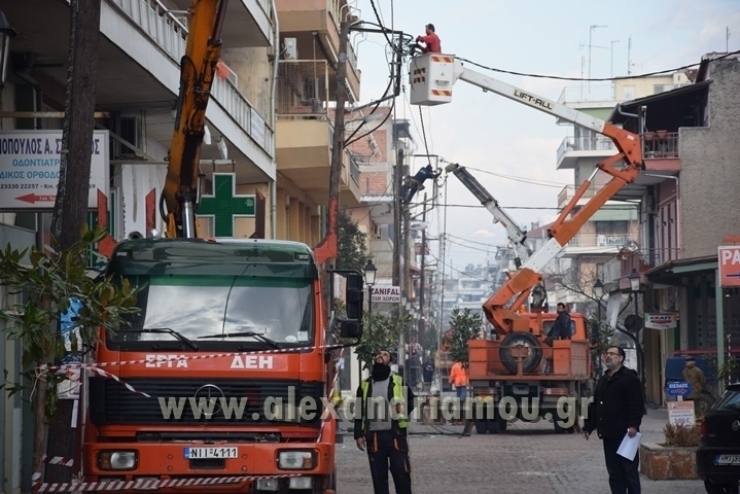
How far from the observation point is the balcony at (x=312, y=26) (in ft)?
108

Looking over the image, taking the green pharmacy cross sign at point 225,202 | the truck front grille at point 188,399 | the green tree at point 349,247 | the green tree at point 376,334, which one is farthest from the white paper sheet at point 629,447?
the green tree at point 349,247

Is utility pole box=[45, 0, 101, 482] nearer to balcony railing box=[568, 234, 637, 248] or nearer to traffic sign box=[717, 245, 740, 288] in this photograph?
traffic sign box=[717, 245, 740, 288]

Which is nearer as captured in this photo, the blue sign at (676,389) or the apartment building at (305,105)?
the blue sign at (676,389)

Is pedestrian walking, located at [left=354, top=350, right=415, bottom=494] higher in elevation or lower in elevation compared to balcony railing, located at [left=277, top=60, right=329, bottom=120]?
lower

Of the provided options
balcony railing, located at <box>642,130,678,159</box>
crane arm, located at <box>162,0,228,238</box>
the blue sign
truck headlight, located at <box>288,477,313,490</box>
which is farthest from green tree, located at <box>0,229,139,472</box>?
balcony railing, located at <box>642,130,678,159</box>

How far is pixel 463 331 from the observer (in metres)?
37.2

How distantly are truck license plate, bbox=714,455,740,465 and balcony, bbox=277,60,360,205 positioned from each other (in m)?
18.9

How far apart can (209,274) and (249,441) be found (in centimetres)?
158

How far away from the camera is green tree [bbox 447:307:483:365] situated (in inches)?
1464

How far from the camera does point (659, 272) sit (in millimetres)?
40281

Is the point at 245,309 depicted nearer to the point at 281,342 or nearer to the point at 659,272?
the point at 281,342

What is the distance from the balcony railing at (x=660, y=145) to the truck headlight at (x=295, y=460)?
35867 millimetres

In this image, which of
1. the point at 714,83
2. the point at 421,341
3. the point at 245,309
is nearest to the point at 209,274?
the point at 245,309

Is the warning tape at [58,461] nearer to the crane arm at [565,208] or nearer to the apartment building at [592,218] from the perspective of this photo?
the crane arm at [565,208]
